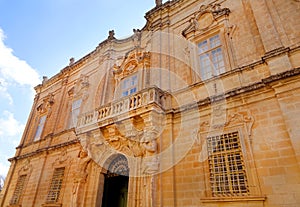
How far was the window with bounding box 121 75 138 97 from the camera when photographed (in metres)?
9.79

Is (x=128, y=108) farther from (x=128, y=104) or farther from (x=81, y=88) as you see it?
(x=81, y=88)

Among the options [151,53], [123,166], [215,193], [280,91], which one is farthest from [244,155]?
[151,53]

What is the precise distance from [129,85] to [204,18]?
4.50m

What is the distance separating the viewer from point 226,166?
5.53 m

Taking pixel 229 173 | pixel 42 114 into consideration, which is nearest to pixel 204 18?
pixel 229 173

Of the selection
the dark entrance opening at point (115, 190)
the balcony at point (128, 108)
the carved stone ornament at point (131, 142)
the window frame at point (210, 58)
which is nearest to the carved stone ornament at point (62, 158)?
the balcony at point (128, 108)

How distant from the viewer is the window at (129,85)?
9789 mm

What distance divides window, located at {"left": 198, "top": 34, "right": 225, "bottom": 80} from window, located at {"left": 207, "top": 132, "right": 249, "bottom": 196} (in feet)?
7.92

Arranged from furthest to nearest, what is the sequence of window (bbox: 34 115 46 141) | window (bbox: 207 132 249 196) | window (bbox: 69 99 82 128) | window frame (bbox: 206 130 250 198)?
window (bbox: 34 115 46 141)
window (bbox: 69 99 82 128)
window (bbox: 207 132 249 196)
window frame (bbox: 206 130 250 198)

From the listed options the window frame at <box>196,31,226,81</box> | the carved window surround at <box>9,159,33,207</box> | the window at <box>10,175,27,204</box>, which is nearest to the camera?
the window frame at <box>196,31,226,81</box>

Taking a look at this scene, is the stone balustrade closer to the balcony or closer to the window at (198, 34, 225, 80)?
the balcony

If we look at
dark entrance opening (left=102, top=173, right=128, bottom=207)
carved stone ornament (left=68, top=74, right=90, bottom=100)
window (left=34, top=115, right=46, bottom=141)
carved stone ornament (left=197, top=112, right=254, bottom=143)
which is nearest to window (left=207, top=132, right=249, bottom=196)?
carved stone ornament (left=197, top=112, right=254, bottom=143)

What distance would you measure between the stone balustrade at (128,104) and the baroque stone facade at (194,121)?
0.14ft

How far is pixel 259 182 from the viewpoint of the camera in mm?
Result: 4844
